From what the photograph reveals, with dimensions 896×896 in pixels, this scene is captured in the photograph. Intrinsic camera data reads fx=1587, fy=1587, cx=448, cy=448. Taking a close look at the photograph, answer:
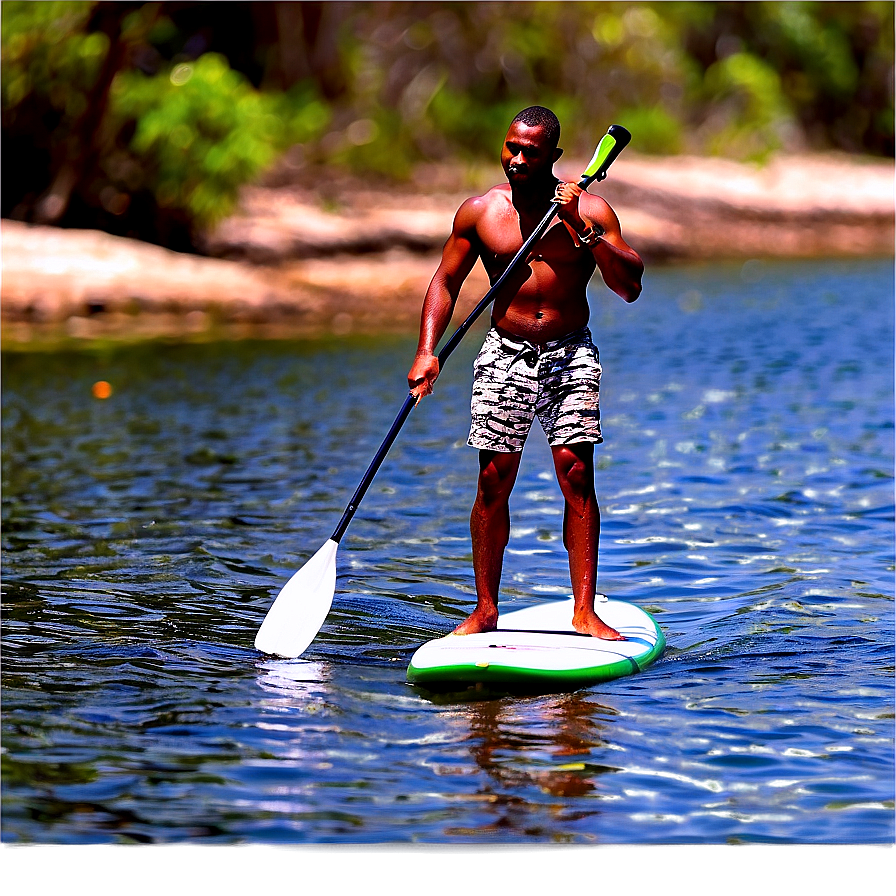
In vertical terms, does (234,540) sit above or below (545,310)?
below

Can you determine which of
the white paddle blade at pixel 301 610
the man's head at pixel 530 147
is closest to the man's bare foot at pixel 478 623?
the white paddle blade at pixel 301 610

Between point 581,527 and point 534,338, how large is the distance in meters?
0.79

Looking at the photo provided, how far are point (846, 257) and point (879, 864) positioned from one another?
1104 inches

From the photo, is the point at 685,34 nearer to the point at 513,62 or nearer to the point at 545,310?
the point at 513,62

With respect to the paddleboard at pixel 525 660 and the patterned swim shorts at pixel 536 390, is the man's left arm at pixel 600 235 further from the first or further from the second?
the paddleboard at pixel 525 660

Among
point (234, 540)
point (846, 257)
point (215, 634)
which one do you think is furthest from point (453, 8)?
point (215, 634)

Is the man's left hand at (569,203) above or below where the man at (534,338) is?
above

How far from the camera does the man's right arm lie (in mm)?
6309

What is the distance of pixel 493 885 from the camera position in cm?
462

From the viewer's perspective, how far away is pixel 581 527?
6395 millimetres

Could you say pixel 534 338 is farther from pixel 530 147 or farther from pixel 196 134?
pixel 196 134

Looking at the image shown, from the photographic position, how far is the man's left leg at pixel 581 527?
6.32 m

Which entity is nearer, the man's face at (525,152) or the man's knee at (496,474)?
the man's face at (525,152)

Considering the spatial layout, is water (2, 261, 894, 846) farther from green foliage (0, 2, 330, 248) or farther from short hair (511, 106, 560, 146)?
green foliage (0, 2, 330, 248)
